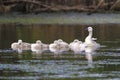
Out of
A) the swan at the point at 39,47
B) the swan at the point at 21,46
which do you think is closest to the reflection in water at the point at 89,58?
the swan at the point at 39,47

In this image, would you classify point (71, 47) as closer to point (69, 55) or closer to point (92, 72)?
point (69, 55)

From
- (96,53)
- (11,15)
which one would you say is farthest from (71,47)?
(11,15)

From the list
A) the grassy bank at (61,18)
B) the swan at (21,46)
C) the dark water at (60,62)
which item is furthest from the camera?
the grassy bank at (61,18)

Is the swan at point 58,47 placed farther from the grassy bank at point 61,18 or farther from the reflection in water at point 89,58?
the grassy bank at point 61,18

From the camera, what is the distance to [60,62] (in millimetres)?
22719

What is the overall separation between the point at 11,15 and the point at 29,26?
558 cm

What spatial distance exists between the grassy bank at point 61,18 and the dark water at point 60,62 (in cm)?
572

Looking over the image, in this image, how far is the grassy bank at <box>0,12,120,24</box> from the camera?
128 ft

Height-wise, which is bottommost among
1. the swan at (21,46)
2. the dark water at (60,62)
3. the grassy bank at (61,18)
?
the dark water at (60,62)

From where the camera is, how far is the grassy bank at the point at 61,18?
128ft

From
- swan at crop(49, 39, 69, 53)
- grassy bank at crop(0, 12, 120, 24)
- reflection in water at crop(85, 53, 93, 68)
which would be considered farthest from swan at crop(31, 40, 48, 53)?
grassy bank at crop(0, 12, 120, 24)

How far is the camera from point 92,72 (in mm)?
20703

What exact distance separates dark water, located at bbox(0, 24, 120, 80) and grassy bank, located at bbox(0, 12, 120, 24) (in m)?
5.72

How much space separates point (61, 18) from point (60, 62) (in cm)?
1846
